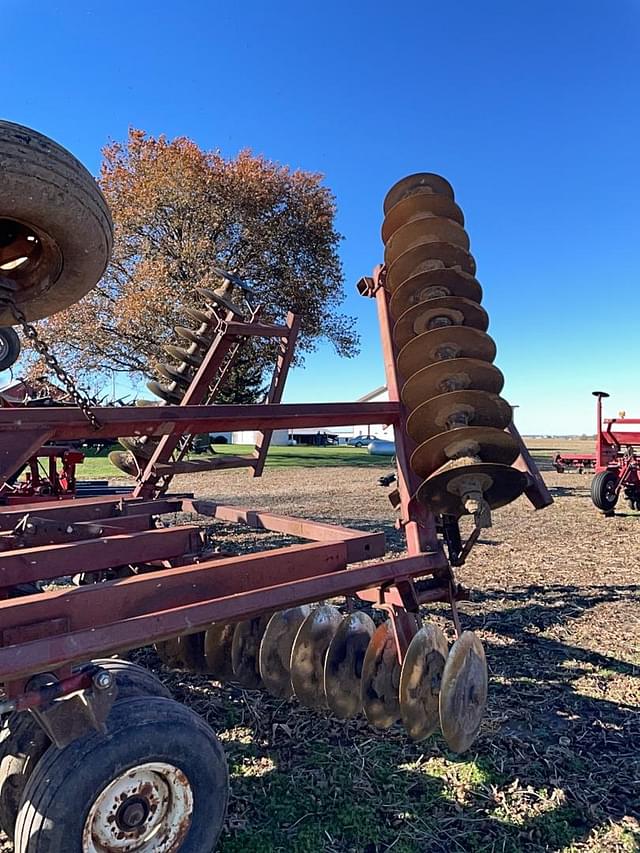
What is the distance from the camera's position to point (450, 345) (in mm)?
3121

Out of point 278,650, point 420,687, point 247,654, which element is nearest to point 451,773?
point 420,687

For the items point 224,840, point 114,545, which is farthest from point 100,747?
point 114,545

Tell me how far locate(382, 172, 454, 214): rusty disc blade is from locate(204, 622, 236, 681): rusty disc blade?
8.35ft

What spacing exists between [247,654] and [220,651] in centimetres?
18

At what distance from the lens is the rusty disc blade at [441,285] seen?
3.23m

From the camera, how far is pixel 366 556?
3.02 meters

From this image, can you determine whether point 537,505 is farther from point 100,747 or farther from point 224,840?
point 100,747

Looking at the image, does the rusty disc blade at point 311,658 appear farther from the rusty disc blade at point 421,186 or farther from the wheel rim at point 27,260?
the rusty disc blade at point 421,186

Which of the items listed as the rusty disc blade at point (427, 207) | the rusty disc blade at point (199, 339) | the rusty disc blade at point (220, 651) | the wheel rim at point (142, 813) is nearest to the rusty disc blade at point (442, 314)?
the rusty disc blade at point (427, 207)

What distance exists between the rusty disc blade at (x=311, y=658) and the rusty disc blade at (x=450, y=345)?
1.36m

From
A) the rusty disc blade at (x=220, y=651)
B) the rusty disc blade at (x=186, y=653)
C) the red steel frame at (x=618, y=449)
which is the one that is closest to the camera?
the rusty disc blade at (x=220, y=651)

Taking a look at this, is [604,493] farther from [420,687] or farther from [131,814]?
[131,814]

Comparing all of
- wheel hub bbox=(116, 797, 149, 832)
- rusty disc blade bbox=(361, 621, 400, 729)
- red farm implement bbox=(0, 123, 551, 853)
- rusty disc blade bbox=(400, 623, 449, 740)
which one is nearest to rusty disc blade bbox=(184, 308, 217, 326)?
red farm implement bbox=(0, 123, 551, 853)

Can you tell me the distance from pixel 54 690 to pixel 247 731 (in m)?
1.61
